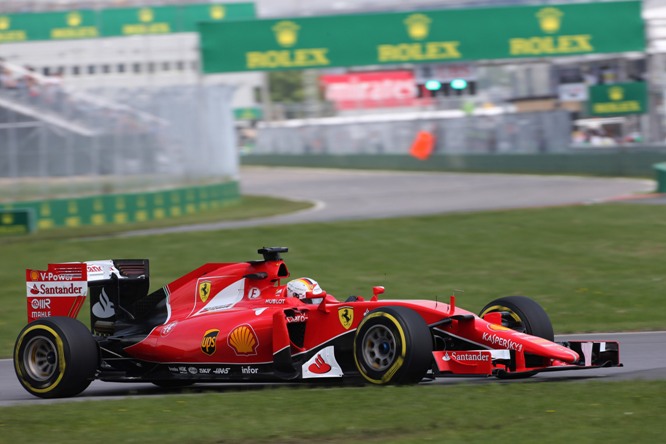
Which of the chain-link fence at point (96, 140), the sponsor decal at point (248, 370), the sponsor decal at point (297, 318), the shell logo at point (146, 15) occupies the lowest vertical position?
the sponsor decal at point (248, 370)

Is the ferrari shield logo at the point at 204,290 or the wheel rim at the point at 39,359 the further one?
the ferrari shield logo at the point at 204,290

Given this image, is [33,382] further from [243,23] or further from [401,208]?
[243,23]

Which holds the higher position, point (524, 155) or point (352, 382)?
point (524, 155)

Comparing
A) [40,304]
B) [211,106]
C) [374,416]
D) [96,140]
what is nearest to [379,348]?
[374,416]

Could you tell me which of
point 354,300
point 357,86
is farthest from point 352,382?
point 357,86

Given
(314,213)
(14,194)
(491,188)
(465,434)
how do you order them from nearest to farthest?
(465,434) → (14,194) → (314,213) → (491,188)

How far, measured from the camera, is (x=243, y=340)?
1028 centimetres

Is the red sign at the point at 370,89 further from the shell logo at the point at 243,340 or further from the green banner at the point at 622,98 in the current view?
the shell logo at the point at 243,340

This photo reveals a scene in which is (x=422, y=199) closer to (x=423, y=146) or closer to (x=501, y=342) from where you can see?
(x=423, y=146)

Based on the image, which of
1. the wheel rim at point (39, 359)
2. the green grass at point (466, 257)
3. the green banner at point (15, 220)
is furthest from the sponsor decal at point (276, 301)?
the green banner at point (15, 220)

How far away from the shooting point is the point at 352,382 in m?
10.3

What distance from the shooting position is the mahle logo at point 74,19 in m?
63.6

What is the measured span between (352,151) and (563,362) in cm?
5534

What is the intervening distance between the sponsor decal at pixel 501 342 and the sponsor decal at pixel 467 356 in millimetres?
256
